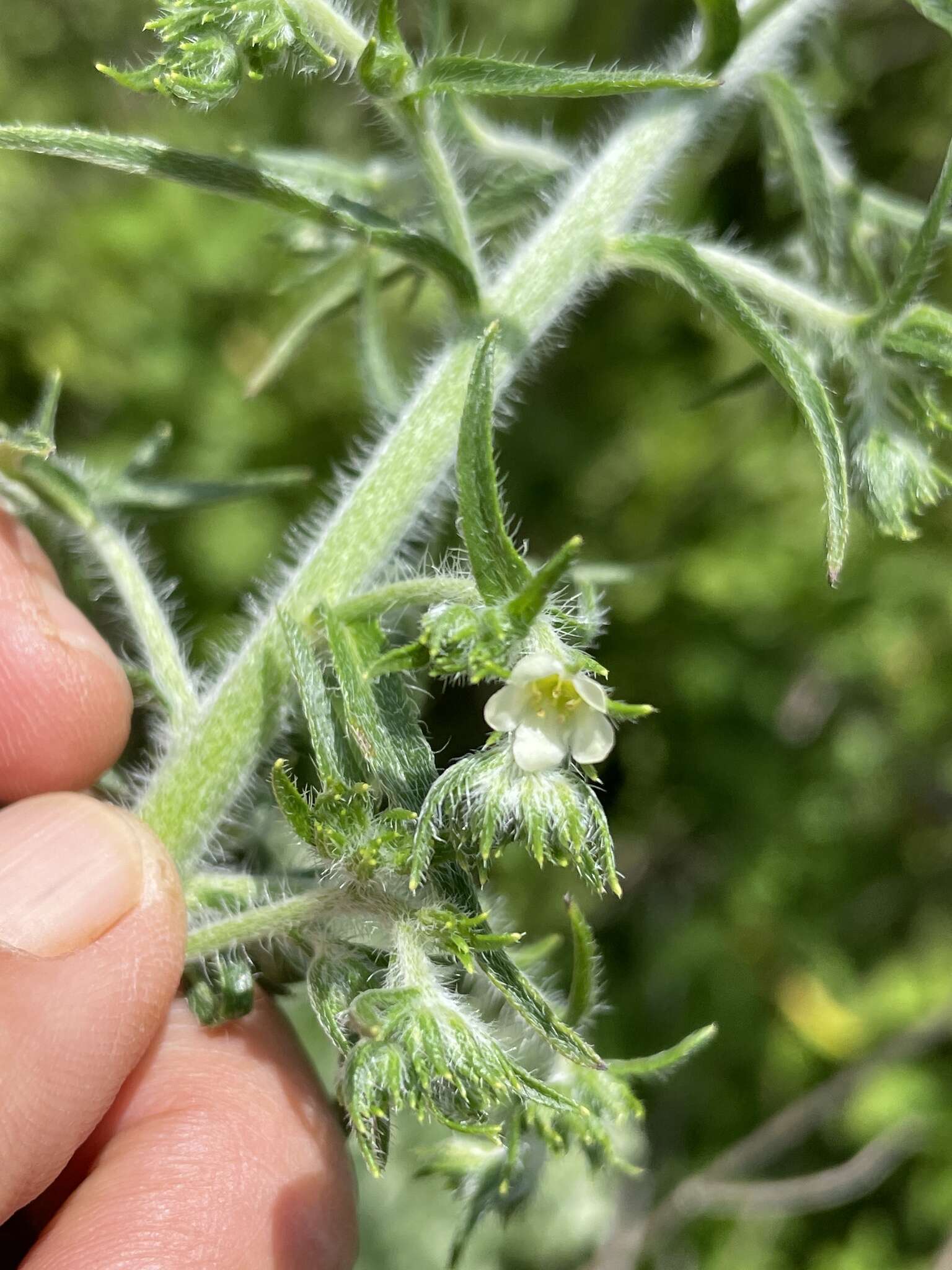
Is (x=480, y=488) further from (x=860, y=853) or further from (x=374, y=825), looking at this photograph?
(x=860, y=853)

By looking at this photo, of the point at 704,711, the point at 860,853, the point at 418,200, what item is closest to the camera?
the point at 418,200

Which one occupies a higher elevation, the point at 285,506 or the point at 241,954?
the point at 241,954

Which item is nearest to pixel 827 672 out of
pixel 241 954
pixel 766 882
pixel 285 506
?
pixel 766 882

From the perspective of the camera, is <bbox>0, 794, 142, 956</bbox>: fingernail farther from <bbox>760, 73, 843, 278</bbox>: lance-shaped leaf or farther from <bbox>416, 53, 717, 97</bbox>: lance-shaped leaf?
<bbox>760, 73, 843, 278</bbox>: lance-shaped leaf

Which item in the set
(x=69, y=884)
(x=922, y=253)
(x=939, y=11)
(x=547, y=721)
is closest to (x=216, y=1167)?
(x=69, y=884)

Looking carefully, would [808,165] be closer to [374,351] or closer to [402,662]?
[374,351]

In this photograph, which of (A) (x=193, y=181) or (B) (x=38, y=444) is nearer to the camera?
(A) (x=193, y=181)
